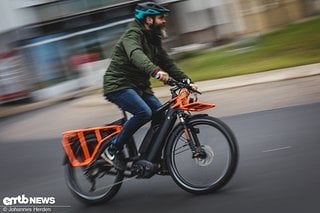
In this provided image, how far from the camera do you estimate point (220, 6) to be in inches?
931

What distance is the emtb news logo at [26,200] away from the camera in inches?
258

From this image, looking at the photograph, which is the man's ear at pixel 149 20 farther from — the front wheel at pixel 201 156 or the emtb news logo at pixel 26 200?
the emtb news logo at pixel 26 200

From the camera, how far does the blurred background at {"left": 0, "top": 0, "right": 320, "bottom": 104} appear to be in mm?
→ 19047

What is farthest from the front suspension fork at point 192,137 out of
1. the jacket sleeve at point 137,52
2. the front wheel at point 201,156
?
the jacket sleeve at point 137,52

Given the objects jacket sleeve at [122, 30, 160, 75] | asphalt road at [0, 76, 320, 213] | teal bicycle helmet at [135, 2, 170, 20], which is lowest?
asphalt road at [0, 76, 320, 213]

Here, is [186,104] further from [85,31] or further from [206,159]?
[85,31]

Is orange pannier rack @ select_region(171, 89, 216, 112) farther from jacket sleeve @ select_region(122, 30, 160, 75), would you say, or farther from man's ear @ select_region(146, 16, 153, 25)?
man's ear @ select_region(146, 16, 153, 25)

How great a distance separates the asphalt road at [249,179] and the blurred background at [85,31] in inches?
390

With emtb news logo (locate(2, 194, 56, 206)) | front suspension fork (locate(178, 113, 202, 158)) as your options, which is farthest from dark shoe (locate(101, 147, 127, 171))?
emtb news logo (locate(2, 194, 56, 206))

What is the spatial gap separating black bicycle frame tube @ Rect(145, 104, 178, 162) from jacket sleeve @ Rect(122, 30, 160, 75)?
0.46m

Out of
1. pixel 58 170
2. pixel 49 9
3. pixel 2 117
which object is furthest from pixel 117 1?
pixel 58 170

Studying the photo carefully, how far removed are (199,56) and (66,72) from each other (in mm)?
4547

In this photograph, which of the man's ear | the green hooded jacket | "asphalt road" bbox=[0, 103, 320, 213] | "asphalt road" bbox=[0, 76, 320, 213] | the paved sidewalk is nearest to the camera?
"asphalt road" bbox=[0, 103, 320, 213]

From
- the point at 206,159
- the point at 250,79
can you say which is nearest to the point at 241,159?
the point at 206,159
